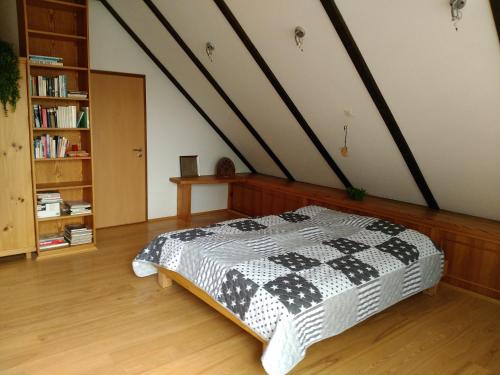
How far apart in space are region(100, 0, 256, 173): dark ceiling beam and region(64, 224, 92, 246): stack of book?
2.08 metres

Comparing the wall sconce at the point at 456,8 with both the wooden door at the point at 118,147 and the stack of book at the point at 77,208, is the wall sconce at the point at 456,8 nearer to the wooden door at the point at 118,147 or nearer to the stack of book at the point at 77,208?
the stack of book at the point at 77,208

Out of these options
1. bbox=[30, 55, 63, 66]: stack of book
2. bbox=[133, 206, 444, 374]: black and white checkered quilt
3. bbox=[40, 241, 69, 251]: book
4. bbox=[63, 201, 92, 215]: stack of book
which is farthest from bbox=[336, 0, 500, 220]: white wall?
bbox=[40, 241, 69, 251]: book

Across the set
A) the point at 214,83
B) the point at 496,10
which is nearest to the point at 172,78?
the point at 214,83

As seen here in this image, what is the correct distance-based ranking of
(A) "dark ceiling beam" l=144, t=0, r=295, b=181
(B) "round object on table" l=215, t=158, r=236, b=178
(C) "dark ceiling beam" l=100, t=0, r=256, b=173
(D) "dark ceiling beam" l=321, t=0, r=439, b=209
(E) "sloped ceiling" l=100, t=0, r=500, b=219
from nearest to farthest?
(E) "sloped ceiling" l=100, t=0, r=500, b=219, (D) "dark ceiling beam" l=321, t=0, r=439, b=209, (A) "dark ceiling beam" l=144, t=0, r=295, b=181, (C) "dark ceiling beam" l=100, t=0, r=256, b=173, (B) "round object on table" l=215, t=158, r=236, b=178

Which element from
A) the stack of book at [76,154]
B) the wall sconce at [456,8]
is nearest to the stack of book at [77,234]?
the stack of book at [76,154]

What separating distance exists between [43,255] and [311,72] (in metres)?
2.86

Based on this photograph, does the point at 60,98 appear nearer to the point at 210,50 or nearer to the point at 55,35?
the point at 55,35

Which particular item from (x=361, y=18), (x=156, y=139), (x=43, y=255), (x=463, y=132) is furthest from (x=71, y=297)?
(x=463, y=132)

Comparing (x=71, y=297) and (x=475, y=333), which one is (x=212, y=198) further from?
(x=475, y=333)

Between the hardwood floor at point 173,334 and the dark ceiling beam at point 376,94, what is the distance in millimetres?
936

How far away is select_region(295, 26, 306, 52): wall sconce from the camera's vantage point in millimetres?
2822

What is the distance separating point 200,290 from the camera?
2.58 meters

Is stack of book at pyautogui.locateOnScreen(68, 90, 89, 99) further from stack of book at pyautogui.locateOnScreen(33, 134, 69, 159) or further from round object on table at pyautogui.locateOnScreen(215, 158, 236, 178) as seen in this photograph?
round object on table at pyautogui.locateOnScreen(215, 158, 236, 178)

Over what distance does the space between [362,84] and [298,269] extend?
58.5 inches
